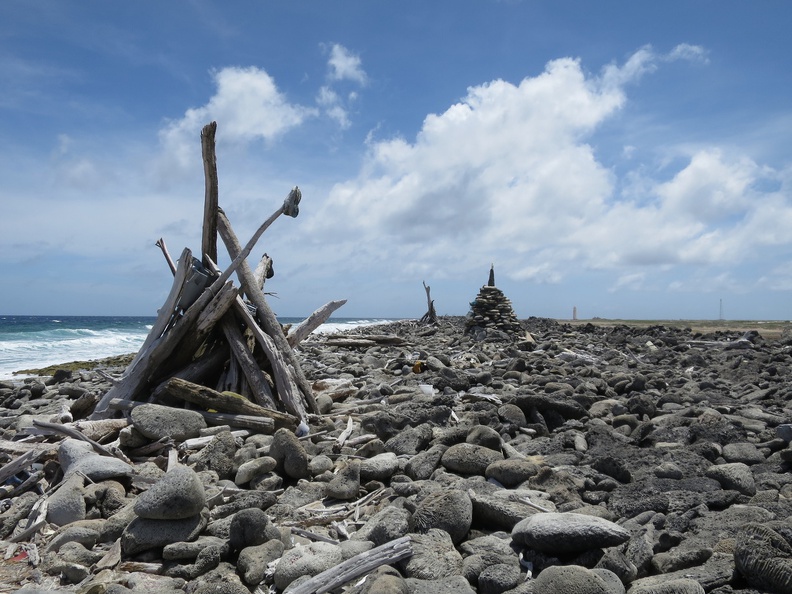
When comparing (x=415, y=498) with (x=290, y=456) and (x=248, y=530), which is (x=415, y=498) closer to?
(x=248, y=530)

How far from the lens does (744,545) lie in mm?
3488

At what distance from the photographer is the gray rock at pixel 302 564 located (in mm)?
4035

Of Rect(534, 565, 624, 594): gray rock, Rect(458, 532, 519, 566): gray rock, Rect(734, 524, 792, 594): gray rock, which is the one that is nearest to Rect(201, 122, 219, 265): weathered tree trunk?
Rect(458, 532, 519, 566): gray rock

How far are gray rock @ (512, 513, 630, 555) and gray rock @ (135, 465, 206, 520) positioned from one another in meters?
2.66

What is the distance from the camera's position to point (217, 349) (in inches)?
355

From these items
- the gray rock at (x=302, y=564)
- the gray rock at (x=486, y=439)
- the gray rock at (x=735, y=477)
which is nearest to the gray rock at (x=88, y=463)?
the gray rock at (x=302, y=564)

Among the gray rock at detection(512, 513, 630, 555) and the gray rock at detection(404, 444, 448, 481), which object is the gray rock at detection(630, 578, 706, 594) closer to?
the gray rock at detection(512, 513, 630, 555)

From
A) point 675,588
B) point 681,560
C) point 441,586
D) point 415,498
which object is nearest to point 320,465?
point 415,498

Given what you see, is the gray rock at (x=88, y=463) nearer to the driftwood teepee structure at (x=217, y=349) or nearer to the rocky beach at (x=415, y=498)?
the rocky beach at (x=415, y=498)

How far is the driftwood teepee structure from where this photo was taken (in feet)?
25.3

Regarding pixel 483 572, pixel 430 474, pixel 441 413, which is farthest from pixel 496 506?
pixel 441 413

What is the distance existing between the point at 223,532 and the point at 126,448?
2823mm

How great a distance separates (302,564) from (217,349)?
18.0 ft

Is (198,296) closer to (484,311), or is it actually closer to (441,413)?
(441,413)
